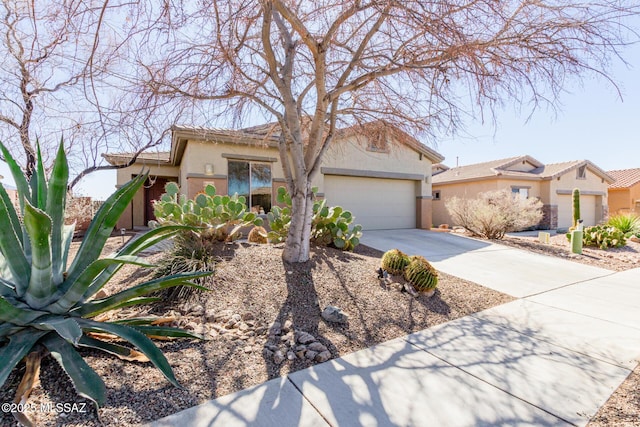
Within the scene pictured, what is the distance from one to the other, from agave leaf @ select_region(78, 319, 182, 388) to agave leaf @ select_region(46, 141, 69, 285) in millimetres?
607

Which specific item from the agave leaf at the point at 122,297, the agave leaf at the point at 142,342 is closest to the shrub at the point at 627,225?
the agave leaf at the point at 122,297

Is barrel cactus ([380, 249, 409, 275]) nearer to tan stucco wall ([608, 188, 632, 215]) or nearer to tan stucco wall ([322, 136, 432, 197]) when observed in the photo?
tan stucco wall ([322, 136, 432, 197])

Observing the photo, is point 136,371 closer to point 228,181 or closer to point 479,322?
point 479,322

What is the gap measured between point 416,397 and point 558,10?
4822 mm

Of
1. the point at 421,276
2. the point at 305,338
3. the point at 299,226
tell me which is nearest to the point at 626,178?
the point at 421,276

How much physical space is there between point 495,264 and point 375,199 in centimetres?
651

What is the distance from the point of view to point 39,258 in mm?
2402

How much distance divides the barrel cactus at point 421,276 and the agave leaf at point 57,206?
4416 millimetres

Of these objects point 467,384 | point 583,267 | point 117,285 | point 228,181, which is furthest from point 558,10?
point 228,181

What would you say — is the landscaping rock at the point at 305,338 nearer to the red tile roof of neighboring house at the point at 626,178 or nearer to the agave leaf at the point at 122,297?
the agave leaf at the point at 122,297

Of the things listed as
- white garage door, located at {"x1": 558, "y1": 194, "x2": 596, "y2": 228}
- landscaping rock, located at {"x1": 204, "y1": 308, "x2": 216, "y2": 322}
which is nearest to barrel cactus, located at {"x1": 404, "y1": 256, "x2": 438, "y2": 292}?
landscaping rock, located at {"x1": 204, "y1": 308, "x2": 216, "y2": 322}

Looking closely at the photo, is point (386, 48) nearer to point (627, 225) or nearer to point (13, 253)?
point (13, 253)

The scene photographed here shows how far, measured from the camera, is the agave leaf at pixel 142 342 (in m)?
2.43

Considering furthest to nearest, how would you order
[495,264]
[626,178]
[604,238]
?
1. [626,178]
2. [604,238]
3. [495,264]
